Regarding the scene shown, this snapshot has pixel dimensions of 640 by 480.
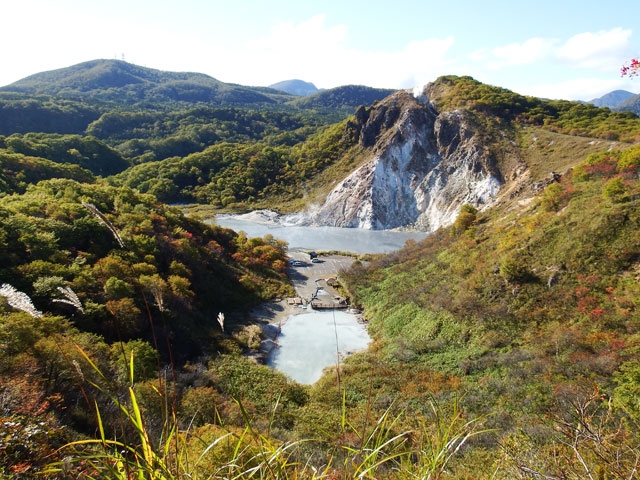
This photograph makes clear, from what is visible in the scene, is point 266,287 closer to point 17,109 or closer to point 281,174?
point 281,174

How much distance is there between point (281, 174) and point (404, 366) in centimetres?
6660

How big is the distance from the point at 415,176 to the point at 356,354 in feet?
161

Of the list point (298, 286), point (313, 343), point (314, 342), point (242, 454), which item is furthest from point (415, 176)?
point (242, 454)

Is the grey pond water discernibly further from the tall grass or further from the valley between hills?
the tall grass

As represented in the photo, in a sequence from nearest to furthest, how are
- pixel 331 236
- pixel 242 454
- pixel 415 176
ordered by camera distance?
pixel 242 454 < pixel 331 236 < pixel 415 176

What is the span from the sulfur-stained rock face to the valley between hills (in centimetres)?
323

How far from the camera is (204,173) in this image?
85188 mm

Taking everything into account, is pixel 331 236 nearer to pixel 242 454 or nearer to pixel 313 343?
pixel 313 343

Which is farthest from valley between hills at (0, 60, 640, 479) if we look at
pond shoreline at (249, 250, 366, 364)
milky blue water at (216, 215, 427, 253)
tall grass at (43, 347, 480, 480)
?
milky blue water at (216, 215, 427, 253)

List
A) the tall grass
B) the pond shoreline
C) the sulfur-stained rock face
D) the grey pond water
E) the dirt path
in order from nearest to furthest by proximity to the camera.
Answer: the tall grass < the grey pond water < the pond shoreline < the dirt path < the sulfur-stained rock face

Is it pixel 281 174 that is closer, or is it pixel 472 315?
pixel 472 315

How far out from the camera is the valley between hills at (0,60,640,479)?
3.21m

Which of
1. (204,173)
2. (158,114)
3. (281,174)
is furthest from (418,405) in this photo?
(158,114)

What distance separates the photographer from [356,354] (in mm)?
20188
